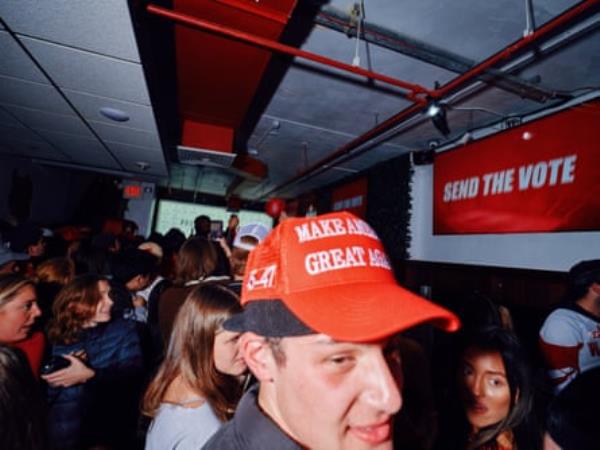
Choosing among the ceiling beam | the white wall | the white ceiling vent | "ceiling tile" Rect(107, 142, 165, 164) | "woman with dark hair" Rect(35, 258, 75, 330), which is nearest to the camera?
the ceiling beam

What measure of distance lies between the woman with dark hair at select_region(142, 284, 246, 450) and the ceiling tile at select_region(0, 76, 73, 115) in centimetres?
267

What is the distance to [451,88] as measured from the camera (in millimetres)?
2668

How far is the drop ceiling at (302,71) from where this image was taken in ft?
7.02

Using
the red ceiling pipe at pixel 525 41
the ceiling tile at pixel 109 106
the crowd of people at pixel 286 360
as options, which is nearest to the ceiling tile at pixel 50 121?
the ceiling tile at pixel 109 106

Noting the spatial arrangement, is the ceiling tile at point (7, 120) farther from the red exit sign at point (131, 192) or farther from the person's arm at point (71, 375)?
the red exit sign at point (131, 192)

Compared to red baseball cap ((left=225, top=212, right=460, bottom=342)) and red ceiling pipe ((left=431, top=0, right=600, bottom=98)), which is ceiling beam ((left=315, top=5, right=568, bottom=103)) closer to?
red ceiling pipe ((left=431, top=0, right=600, bottom=98))

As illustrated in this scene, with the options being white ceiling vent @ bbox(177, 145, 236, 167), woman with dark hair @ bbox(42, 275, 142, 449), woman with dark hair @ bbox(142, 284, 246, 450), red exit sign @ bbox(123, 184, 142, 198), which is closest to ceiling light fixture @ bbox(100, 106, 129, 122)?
white ceiling vent @ bbox(177, 145, 236, 167)

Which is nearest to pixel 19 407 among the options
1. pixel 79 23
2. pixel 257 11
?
pixel 79 23

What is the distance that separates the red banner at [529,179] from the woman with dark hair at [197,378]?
11.3 feet

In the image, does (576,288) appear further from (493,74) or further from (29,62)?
(29,62)

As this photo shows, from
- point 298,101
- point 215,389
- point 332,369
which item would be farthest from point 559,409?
point 298,101

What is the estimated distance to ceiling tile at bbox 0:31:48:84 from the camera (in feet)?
7.32

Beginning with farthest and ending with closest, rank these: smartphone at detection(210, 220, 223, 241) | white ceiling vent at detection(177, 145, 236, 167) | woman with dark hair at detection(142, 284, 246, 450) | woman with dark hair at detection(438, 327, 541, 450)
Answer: smartphone at detection(210, 220, 223, 241), white ceiling vent at detection(177, 145, 236, 167), woman with dark hair at detection(438, 327, 541, 450), woman with dark hair at detection(142, 284, 246, 450)

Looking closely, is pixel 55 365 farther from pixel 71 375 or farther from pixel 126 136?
pixel 126 136
